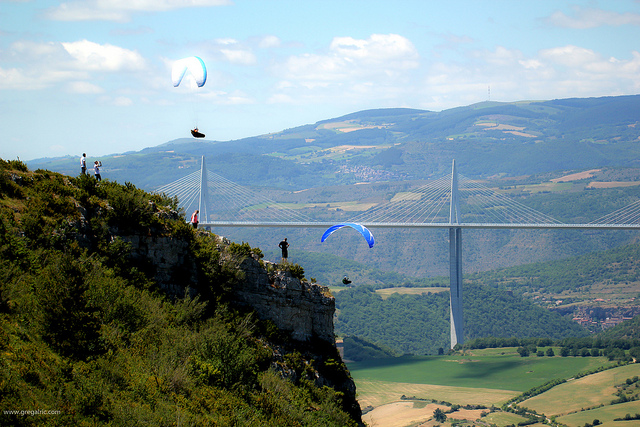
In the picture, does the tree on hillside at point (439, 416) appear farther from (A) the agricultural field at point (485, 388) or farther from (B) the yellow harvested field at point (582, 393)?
(B) the yellow harvested field at point (582, 393)

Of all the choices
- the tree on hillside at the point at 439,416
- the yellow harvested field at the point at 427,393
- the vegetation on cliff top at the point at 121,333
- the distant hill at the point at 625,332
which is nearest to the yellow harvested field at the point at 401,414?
the tree on hillside at the point at 439,416

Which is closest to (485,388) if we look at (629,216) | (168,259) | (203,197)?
(203,197)

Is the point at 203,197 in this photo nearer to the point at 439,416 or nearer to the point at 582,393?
the point at 439,416

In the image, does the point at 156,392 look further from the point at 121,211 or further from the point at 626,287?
the point at 626,287

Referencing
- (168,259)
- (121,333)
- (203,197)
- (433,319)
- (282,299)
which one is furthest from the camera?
(433,319)

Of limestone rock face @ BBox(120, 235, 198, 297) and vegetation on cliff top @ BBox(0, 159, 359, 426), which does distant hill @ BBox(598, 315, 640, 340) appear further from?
limestone rock face @ BBox(120, 235, 198, 297)

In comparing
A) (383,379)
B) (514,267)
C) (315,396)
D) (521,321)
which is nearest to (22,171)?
(315,396)

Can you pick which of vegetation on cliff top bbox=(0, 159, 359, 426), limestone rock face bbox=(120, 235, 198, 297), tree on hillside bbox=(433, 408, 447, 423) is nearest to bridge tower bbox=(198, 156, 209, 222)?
tree on hillside bbox=(433, 408, 447, 423)
